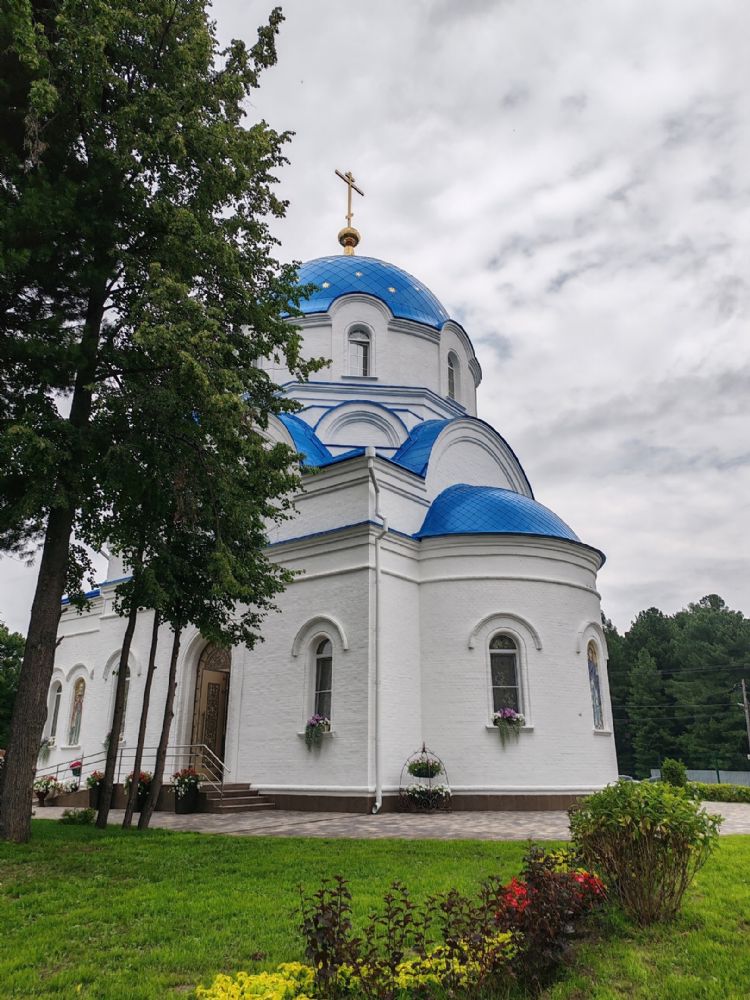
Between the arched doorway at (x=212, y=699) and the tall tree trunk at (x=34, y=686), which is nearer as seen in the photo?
the tall tree trunk at (x=34, y=686)

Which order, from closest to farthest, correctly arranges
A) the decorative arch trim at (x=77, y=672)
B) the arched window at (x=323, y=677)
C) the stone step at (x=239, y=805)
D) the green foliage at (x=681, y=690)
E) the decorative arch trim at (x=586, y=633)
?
the stone step at (x=239, y=805), the arched window at (x=323, y=677), the decorative arch trim at (x=586, y=633), the decorative arch trim at (x=77, y=672), the green foliage at (x=681, y=690)

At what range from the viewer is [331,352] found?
Result: 61.2 ft

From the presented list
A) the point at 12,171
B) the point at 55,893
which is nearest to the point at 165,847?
the point at 55,893

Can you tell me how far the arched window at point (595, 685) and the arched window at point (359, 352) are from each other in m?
8.75

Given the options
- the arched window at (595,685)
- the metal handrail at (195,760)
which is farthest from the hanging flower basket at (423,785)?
the arched window at (595,685)

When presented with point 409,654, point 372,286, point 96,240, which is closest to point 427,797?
point 409,654

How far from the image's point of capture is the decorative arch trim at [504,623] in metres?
13.4

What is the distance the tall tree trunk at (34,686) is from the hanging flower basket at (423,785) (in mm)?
6238

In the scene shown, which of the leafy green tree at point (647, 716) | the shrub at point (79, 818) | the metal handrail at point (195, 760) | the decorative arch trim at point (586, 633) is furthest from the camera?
the leafy green tree at point (647, 716)

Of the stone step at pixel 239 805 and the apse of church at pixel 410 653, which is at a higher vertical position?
the apse of church at pixel 410 653

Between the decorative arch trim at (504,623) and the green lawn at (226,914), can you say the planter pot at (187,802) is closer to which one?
the green lawn at (226,914)

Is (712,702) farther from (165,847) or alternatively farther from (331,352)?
(165,847)

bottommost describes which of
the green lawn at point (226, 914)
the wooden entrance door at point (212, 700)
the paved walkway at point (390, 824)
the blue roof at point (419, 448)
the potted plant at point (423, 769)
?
the green lawn at point (226, 914)

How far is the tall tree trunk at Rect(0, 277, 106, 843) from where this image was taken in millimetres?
7910
